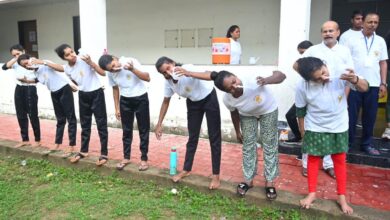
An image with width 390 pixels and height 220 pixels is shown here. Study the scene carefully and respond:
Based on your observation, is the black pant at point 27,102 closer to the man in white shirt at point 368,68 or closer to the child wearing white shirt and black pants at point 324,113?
the child wearing white shirt and black pants at point 324,113

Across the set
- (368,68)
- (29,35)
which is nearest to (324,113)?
(368,68)

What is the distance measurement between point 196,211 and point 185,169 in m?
0.71

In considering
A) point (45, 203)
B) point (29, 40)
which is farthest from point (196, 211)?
point (29, 40)

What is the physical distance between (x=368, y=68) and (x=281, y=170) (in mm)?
1646

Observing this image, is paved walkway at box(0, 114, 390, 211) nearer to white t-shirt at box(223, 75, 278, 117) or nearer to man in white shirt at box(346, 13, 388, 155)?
man in white shirt at box(346, 13, 388, 155)

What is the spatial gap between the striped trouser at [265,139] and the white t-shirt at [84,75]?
2077mm

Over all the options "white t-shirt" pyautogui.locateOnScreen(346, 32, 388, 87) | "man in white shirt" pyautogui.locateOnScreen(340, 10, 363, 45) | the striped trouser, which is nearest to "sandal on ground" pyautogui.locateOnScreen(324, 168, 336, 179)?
the striped trouser

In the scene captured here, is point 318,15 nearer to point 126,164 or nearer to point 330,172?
point 330,172

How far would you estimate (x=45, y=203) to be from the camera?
361cm

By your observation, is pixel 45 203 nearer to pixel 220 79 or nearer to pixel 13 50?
pixel 220 79

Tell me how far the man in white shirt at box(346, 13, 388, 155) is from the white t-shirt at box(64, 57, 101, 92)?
3.23 m

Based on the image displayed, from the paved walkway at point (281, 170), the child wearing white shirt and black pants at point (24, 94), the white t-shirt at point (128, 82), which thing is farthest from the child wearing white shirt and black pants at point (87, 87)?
the child wearing white shirt and black pants at point (24, 94)

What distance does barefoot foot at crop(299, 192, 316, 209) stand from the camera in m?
3.19

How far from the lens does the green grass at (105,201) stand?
3.32 metres
